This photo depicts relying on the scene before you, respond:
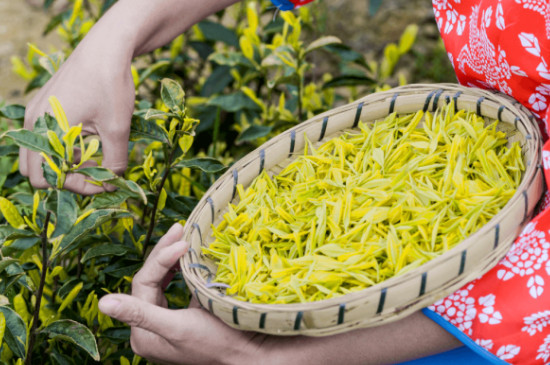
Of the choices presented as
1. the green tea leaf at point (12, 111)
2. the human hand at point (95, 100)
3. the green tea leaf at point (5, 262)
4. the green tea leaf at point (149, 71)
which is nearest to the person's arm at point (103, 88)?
the human hand at point (95, 100)

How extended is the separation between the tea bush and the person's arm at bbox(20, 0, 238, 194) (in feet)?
0.16

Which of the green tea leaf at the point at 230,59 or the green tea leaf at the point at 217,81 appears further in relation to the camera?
the green tea leaf at the point at 217,81

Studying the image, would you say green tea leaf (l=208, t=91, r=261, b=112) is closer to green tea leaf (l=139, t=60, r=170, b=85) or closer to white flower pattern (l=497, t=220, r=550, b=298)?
green tea leaf (l=139, t=60, r=170, b=85)

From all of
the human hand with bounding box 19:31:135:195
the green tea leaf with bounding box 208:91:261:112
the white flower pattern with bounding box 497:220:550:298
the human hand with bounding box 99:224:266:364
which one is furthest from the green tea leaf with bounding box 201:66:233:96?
the white flower pattern with bounding box 497:220:550:298

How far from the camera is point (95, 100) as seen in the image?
0.94 meters

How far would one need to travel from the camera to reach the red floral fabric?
2.67 ft

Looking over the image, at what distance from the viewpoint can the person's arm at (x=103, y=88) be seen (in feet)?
3.07

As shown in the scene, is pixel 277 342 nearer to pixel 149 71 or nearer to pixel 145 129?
pixel 145 129

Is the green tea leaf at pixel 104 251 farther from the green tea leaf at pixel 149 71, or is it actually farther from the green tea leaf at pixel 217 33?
the green tea leaf at pixel 217 33

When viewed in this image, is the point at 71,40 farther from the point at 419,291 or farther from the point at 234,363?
the point at 419,291

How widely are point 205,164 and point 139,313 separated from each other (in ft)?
1.28

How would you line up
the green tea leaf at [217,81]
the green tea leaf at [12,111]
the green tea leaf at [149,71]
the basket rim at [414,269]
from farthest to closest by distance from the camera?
the green tea leaf at [217,81]
the green tea leaf at [149,71]
the green tea leaf at [12,111]
the basket rim at [414,269]

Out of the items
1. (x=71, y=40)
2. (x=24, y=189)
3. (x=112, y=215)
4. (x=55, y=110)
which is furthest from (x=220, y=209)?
(x=71, y=40)

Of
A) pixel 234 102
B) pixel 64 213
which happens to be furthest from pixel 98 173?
pixel 234 102
